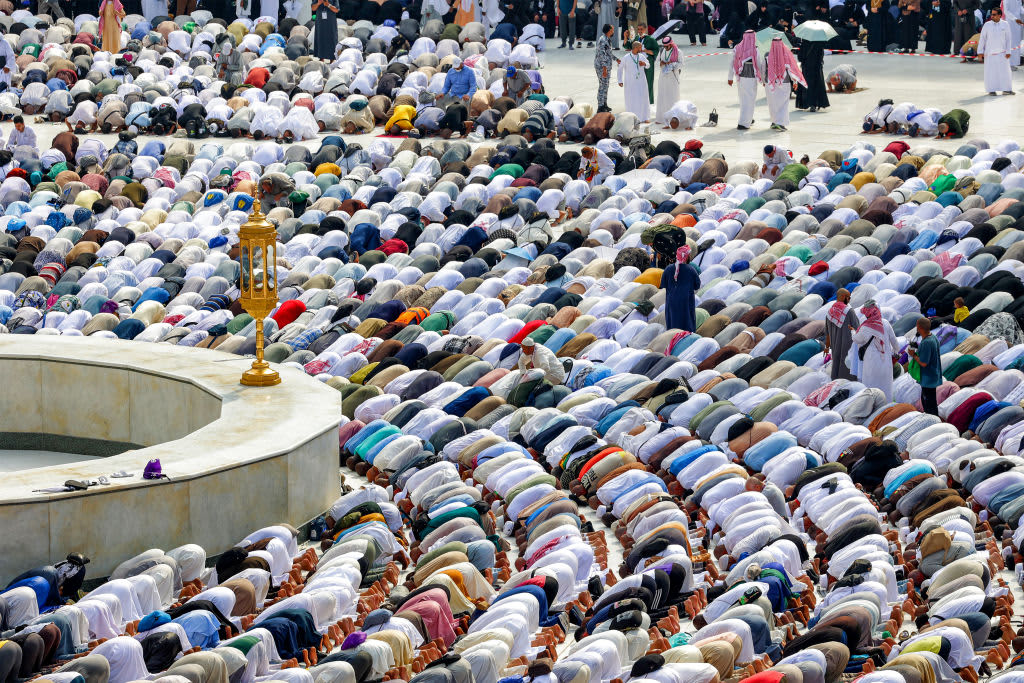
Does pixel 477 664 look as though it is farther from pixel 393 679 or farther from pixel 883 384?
pixel 883 384

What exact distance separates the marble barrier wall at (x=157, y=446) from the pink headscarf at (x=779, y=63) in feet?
42.1

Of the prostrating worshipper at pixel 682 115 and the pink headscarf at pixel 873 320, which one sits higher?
the prostrating worshipper at pixel 682 115

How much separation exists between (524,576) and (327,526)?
8.21 ft

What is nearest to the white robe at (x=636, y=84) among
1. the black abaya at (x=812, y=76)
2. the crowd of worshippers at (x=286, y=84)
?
the crowd of worshippers at (x=286, y=84)

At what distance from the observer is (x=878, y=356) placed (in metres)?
17.3

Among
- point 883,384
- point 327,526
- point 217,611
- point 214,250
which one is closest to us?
point 217,611

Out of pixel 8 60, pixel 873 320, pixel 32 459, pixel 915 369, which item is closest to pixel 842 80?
pixel 873 320

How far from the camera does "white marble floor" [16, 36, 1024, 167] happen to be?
88.8ft

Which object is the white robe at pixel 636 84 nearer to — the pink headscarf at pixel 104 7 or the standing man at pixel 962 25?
the standing man at pixel 962 25

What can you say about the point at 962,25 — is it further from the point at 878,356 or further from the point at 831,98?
the point at 878,356

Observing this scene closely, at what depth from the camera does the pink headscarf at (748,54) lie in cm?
2741

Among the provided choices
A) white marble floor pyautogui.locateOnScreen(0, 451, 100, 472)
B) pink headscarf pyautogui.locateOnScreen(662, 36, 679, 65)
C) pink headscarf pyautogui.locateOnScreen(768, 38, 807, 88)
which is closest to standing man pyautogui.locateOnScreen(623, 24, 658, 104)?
pink headscarf pyautogui.locateOnScreen(662, 36, 679, 65)

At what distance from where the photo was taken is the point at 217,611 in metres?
Result: 12.5

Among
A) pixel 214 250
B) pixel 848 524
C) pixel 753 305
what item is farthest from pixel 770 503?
pixel 214 250
